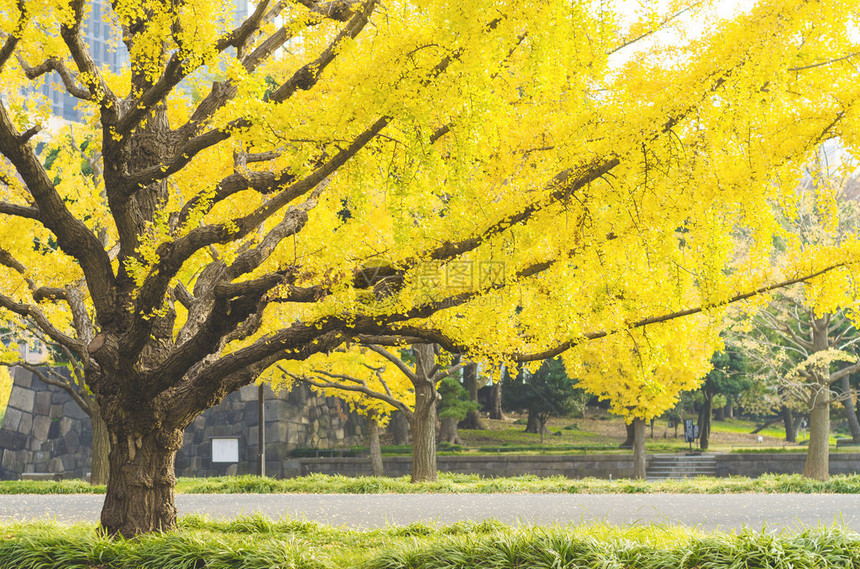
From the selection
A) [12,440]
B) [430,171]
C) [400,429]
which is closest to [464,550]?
[430,171]

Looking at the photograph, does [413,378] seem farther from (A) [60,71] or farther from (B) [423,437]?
(A) [60,71]

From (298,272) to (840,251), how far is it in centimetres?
496

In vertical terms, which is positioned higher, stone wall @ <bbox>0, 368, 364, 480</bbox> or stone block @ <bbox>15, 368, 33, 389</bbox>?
stone block @ <bbox>15, 368, 33, 389</bbox>

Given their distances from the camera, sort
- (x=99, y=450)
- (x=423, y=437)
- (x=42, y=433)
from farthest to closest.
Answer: (x=42, y=433), (x=99, y=450), (x=423, y=437)

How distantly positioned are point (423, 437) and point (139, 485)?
8.87 metres

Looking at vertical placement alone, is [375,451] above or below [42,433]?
below

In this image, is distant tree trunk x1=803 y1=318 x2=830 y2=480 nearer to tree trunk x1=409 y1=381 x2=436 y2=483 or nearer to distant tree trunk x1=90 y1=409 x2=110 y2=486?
tree trunk x1=409 y1=381 x2=436 y2=483

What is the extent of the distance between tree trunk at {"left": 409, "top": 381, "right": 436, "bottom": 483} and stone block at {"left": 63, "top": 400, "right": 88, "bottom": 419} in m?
16.3

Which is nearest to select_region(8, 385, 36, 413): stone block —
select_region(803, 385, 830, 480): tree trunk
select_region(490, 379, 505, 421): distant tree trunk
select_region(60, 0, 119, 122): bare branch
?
select_region(490, 379, 505, 421): distant tree trunk

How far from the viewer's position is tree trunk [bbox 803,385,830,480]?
1630cm

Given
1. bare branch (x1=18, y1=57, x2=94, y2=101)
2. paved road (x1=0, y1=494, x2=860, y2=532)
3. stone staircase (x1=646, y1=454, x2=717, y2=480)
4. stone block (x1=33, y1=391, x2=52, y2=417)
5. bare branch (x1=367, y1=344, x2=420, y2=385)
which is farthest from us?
stone block (x1=33, y1=391, x2=52, y2=417)

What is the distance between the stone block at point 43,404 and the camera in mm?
25641

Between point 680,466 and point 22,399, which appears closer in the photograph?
point 680,466

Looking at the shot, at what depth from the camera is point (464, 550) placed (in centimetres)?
576
